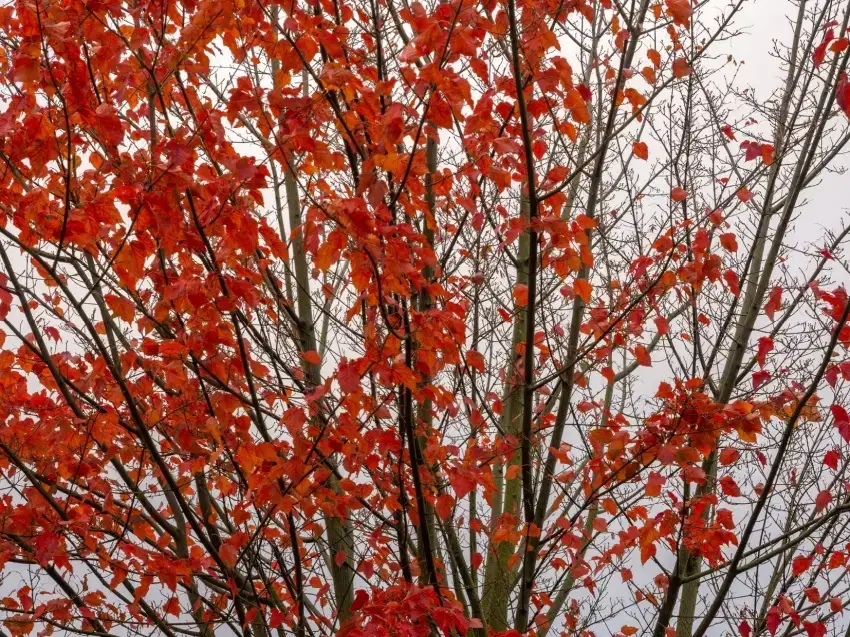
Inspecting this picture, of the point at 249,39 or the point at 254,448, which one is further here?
the point at 249,39

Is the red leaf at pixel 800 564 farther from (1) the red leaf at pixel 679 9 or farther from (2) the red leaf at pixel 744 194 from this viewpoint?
A: (1) the red leaf at pixel 679 9

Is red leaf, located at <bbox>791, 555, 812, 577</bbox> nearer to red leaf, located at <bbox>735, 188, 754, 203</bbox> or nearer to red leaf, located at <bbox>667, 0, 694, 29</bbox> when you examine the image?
red leaf, located at <bbox>735, 188, 754, 203</bbox>

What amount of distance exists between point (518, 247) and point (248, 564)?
11.6ft

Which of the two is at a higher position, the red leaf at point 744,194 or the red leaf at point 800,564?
the red leaf at point 744,194

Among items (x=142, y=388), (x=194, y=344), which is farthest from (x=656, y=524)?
(x=142, y=388)

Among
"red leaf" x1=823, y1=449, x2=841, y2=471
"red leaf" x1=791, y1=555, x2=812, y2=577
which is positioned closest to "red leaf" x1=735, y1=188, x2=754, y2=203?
"red leaf" x1=823, y1=449, x2=841, y2=471

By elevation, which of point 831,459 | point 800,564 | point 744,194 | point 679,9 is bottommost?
point 800,564

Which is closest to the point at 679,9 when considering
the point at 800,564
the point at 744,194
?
the point at 744,194

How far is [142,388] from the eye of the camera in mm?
4008

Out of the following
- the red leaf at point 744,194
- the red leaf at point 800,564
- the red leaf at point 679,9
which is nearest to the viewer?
the red leaf at point 679,9

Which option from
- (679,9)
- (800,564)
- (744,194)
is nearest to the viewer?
(679,9)

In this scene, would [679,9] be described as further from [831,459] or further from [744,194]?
[831,459]

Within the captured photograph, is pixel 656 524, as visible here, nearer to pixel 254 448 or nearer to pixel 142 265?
pixel 254 448

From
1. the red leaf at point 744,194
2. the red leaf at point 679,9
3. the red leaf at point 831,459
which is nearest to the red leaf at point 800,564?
the red leaf at point 831,459
